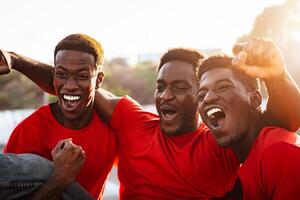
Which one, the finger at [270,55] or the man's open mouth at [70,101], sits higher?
the finger at [270,55]

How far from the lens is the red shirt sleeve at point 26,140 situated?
3506 millimetres

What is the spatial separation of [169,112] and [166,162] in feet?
1.11

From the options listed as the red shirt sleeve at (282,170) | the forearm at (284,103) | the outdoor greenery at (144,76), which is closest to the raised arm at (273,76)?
the forearm at (284,103)

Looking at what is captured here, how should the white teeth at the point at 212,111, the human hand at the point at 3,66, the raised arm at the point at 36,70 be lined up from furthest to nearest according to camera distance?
the raised arm at the point at 36,70 < the human hand at the point at 3,66 < the white teeth at the point at 212,111

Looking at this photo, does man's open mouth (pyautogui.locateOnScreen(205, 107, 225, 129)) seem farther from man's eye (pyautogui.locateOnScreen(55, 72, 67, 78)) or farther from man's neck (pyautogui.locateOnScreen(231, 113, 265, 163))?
man's eye (pyautogui.locateOnScreen(55, 72, 67, 78))

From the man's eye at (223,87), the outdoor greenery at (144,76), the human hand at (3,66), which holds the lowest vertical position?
the outdoor greenery at (144,76)

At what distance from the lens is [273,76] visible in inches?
105

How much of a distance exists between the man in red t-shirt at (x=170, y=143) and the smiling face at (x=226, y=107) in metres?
0.41

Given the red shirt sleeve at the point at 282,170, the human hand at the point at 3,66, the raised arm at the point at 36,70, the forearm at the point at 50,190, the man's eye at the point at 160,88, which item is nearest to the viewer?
the red shirt sleeve at the point at 282,170

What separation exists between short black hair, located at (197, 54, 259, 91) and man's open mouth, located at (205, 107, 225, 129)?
22 centimetres

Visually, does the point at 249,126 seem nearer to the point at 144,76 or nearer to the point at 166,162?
the point at 166,162

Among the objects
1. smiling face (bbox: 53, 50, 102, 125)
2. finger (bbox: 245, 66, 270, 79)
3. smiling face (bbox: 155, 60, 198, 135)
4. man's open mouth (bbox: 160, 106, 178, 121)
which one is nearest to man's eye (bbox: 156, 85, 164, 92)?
smiling face (bbox: 155, 60, 198, 135)

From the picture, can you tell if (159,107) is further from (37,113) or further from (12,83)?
(12,83)

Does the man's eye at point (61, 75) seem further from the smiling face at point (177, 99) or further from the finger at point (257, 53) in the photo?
the finger at point (257, 53)
